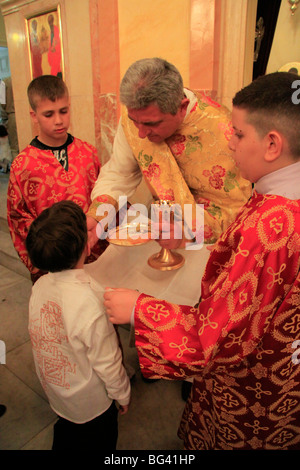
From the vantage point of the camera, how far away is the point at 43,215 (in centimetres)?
125

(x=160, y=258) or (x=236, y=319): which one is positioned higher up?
(x=236, y=319)

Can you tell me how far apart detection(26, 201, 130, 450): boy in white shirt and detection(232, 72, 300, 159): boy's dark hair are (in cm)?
72

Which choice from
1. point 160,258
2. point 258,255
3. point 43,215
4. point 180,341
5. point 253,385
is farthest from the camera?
point 160,258

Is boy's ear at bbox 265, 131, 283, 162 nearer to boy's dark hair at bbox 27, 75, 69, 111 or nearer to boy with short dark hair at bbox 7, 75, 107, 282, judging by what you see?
boy with short dark hair at bbox 7, 75, 107, 282

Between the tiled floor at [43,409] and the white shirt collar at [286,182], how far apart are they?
1.67 m

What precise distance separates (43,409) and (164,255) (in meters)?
1.41

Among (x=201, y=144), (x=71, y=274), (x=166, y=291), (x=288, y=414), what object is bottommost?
(x=288, y=414)

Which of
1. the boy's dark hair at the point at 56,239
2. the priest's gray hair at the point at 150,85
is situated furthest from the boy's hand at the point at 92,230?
the priest's gray hair at the point at 150,85

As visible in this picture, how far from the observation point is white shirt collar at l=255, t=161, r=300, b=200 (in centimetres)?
86

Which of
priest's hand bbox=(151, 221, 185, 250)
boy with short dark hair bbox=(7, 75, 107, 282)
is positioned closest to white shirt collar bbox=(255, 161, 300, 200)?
priest's hand bbox=(151, 221, 185, 250)

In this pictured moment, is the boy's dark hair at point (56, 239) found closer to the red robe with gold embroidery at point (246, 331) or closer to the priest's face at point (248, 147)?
the red robe with gold embroidery at point (246, 331)

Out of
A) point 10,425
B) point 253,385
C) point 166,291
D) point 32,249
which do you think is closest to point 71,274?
point 32,249

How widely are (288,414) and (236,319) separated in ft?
1.96
